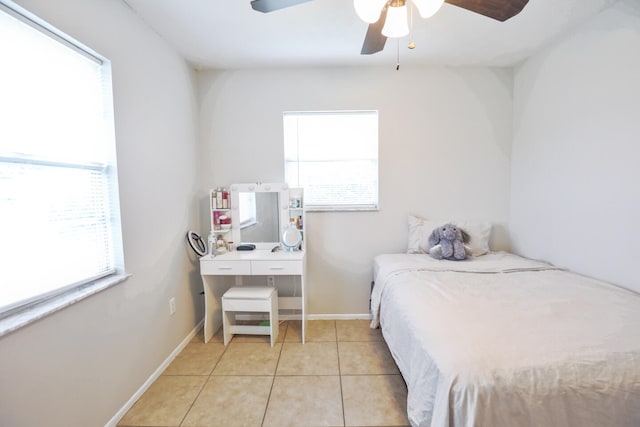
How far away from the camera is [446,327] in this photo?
1.33 meters

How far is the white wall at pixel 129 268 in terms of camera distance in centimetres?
118

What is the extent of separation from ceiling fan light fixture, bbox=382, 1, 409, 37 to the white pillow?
177 centimetres

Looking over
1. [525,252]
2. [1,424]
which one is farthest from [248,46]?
[525,252]

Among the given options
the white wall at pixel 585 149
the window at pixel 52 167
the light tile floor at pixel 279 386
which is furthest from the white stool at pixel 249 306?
the white wall at pixel 585 149

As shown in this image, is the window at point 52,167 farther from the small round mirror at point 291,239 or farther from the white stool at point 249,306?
the small round mirror at point 291,239

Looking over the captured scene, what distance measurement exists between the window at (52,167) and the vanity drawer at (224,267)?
28.1 inches

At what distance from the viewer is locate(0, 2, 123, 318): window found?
1132 millimetres

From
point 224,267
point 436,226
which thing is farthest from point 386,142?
point 224,267

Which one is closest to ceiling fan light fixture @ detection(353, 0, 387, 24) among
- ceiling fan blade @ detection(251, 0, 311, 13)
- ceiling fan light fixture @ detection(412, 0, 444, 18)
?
ceiling fan light fixture @ detection(412, 0, 444, 18)

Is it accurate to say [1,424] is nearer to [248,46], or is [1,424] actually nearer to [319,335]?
[319,335]

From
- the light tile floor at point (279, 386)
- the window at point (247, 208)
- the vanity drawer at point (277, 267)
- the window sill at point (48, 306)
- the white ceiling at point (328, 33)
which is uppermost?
the white ceiling at point (328, 33)

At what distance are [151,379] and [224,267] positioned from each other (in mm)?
908

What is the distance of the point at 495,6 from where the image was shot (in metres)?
1.25

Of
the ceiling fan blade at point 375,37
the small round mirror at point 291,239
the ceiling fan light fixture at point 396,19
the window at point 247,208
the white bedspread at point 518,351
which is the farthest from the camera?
the window at point 247,208
